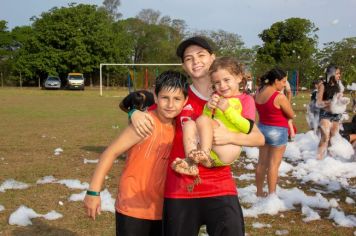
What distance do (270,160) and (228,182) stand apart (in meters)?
3.31

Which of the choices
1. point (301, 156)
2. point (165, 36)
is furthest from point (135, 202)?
point (165, 36)

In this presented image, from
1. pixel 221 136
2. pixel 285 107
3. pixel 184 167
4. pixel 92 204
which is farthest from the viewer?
pixel 285 107

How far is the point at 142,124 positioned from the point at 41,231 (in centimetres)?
277

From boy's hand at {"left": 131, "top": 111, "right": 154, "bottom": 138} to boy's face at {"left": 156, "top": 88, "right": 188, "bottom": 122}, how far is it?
0.10 m

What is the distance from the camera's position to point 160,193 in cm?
291

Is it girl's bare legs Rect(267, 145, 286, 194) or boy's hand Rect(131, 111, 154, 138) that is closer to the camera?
boy's hand Rect(131, 111, 154, 138)

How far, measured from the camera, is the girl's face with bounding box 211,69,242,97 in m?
2.86

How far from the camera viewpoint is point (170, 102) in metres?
2.81

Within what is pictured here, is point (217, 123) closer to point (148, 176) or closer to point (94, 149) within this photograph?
point (148, 176)

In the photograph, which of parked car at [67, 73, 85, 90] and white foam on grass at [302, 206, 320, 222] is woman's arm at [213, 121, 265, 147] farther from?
parked car at [67, 73, 85, 90]

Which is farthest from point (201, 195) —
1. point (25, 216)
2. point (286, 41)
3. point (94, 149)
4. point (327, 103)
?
point (286, 41)

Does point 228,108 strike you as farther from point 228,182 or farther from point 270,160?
point 270,160

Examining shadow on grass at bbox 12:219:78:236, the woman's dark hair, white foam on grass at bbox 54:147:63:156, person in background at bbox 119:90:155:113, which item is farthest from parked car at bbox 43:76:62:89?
person in background at bbox 119:90:155:113

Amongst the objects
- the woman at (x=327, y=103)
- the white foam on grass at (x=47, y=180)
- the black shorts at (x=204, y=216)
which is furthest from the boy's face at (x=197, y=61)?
the woman at (x=327, y=103)
